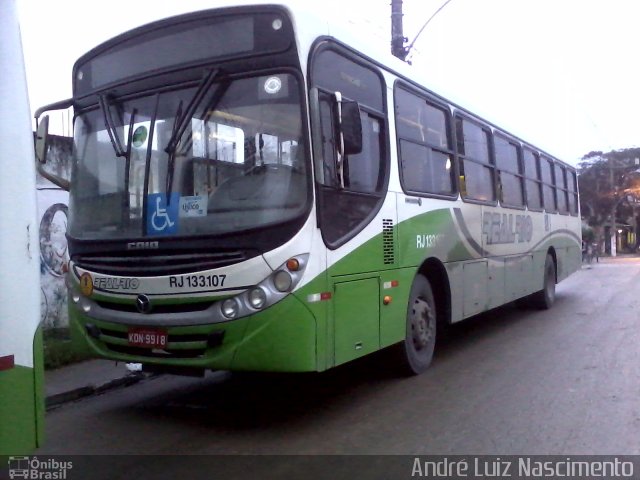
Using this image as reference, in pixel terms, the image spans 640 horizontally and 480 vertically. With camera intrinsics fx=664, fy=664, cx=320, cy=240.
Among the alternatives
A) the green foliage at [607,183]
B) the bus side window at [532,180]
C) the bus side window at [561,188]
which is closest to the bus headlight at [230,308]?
the bus side window at [532,180]

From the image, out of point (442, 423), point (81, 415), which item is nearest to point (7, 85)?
point (81, 415)

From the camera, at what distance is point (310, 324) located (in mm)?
5098

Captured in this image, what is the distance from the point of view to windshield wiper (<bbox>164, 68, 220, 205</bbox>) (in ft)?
17.5

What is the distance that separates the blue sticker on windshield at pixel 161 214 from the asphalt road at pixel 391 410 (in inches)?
67.6

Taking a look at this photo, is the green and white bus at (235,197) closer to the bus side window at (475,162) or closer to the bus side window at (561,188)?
the bus side window at (475,162)

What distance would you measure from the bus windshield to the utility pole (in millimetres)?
7996

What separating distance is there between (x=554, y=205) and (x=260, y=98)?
9653mm

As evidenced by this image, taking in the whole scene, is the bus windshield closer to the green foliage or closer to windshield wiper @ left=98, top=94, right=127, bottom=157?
windshield wiper @ left=98, top=94, right=127, bottom=157

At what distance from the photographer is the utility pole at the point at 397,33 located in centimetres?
1274

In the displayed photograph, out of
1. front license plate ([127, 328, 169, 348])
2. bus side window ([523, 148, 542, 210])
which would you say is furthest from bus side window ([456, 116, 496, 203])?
front license plate ([127, 328, 169, 348])

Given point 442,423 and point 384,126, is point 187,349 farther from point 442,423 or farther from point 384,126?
point 384,126

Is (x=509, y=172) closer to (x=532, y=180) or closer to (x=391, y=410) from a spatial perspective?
(x=532, y=180)

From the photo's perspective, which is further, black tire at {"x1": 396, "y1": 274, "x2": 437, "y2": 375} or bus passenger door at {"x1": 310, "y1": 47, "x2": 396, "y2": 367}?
black tire at {"x1": 396, "y1": 274, "x2": 437, "y2": 375}

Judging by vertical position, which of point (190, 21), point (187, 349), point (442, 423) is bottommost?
A: point (442, 423)
